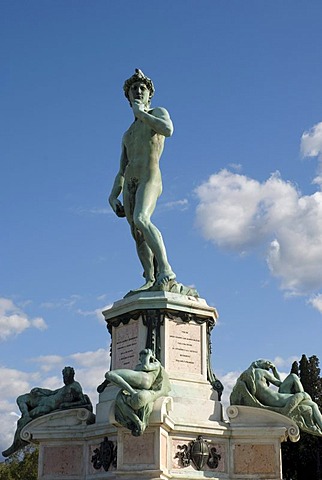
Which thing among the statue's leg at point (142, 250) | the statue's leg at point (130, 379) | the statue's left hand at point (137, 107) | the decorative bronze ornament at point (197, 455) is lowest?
the decorative bronze ornament at point (197, 455)

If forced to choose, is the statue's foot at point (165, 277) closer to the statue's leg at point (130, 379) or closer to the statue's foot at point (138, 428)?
the statue's leg at point (130, 379)

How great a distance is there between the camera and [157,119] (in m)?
15.0

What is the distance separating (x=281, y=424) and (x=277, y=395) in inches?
23.9

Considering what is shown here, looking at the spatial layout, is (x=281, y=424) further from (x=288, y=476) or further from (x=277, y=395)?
(x=288, y=476)

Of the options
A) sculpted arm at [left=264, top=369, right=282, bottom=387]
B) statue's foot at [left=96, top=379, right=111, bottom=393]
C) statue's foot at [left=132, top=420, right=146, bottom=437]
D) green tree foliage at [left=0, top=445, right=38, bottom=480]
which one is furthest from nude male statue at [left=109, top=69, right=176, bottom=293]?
green tree foliage at [left=0, top=445, right=38, bottom=480]

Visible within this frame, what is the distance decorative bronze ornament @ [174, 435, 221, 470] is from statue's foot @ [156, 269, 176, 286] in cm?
301

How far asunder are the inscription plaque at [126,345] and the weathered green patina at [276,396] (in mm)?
2048

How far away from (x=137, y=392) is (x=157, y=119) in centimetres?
587

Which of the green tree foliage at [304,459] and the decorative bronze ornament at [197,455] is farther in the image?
the green tree foliage at [304,459]

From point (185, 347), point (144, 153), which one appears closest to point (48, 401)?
point (185, 347)

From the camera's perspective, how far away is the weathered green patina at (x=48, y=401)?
14.4 meters

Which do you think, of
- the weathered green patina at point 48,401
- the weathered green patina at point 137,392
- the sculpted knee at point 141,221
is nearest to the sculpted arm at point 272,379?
the weathered green patina at point 137,392

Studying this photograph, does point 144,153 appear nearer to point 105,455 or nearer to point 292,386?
point 292,386

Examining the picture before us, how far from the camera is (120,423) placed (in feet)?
39.2
